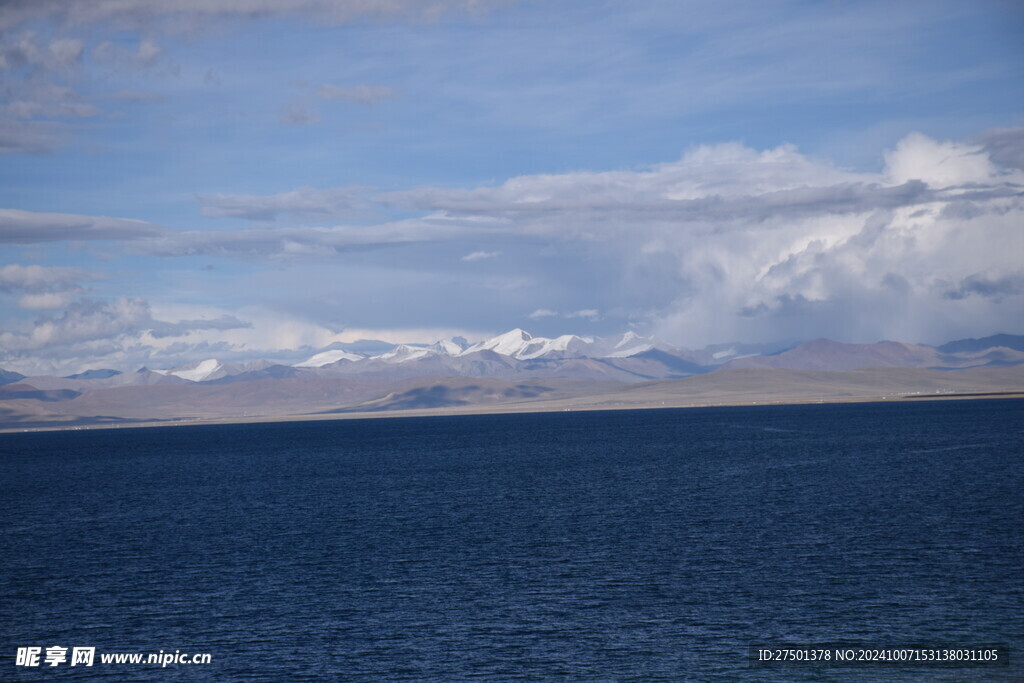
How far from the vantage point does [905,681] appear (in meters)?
33.1

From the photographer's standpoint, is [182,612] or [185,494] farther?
[185,494]

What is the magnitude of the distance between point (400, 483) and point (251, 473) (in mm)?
31115

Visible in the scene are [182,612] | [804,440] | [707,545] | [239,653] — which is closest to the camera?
[239,653]

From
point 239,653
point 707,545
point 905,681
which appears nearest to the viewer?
point 905,681

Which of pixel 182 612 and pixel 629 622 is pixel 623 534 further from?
pixel 182 612

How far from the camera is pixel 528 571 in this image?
50531 millimetres

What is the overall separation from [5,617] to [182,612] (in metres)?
8.05

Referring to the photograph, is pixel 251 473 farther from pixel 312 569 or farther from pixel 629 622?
pixel 629 622

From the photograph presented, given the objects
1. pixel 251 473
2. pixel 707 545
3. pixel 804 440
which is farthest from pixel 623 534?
pixel 804 440

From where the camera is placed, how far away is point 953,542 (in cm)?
5362

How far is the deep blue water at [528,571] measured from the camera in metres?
37.2

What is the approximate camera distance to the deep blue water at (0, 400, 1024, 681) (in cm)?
3725

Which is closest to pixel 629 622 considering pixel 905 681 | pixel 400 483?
pixel 905 681

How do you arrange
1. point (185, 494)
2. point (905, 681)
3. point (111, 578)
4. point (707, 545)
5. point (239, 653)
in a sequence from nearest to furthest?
point (905, 681) < point (239, 653) < point (111, 578) < point (707, 545) < point (185, 494)
